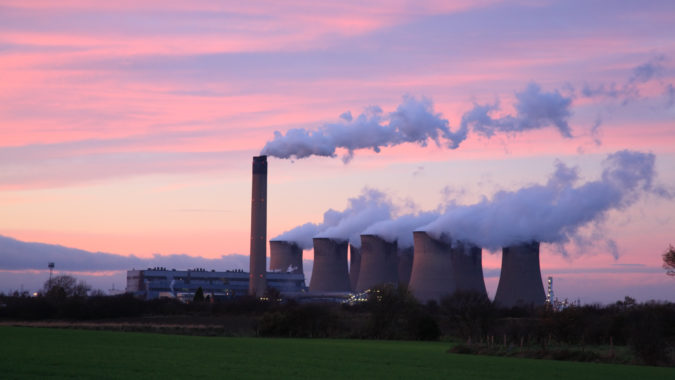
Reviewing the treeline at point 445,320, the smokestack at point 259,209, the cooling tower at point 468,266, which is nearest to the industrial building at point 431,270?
the treeline at point 445,320

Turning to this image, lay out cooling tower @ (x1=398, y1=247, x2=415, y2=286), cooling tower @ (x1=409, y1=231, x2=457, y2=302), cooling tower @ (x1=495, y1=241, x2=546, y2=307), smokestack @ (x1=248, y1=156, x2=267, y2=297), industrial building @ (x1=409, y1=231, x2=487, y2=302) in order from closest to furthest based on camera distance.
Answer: cooling tower @ (x1=495, y1=241, x2=546, y2=307)
industrial building @ (x1=409, y1=231, x2=487, y2=302)
cooling tower @ (x1=409, y1=231, x2=457, y2=302)
smokestack @ (x1=248, y1=156, x2=267, y2=297)
cooling tower @ (x1=398, y1=247, x2=415, y2=286)

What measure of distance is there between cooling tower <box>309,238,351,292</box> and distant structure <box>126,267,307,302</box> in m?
7.05

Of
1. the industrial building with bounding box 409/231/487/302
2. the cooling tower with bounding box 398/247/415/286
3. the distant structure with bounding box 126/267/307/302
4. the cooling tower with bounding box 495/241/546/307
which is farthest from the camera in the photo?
the distant structure with bounding box 126/267/307/302

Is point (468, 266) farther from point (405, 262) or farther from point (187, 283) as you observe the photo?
point (187, 283)

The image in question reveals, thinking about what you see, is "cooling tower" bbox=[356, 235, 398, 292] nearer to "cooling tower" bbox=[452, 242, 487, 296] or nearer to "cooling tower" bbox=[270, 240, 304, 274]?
"cooling tower" bbox=[452, 242, 487, 296]

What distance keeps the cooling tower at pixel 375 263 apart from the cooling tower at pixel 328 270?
9.28ft

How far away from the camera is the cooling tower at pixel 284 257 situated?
6881 centimetres

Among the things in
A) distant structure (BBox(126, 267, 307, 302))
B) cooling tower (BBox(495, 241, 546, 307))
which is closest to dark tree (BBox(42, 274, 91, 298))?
distant structure (BBox(126, 267, 307, 302))

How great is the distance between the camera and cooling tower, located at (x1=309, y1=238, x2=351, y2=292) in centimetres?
6172

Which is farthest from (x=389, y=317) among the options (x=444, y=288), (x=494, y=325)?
(x=444, y=288)

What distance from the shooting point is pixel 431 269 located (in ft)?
164

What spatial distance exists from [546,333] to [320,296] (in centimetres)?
2984

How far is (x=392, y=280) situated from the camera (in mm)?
59156

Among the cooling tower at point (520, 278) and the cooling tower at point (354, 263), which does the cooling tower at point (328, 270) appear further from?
the cooling tower at point (520, 278)
